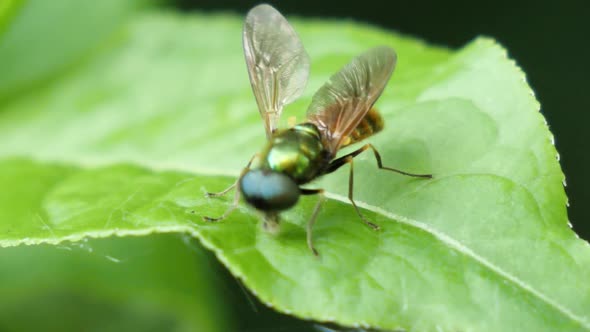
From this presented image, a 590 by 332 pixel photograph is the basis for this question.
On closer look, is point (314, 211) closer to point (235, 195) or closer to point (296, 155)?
point (296, 155)

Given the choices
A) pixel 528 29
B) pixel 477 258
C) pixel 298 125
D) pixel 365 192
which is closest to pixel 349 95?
pixel 298 125

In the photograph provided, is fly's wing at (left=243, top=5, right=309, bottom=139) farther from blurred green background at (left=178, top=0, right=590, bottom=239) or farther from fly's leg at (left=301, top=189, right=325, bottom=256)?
blurred green background at (left=178, top=0, right=590, bottom=239)

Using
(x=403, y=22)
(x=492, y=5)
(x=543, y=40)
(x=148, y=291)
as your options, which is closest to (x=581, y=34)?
(x=543, y=40)

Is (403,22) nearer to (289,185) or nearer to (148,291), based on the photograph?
(148,291)

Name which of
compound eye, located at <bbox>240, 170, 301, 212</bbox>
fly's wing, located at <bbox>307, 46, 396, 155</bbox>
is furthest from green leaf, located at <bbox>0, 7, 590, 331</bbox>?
fly's wing, located at <bbox>307, 46, 396, 155</bbox>

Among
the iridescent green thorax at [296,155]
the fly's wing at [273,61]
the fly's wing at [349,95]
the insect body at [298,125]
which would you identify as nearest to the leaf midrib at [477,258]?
the insect body at [298,125]

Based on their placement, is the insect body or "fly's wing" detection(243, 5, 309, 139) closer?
the insect body
